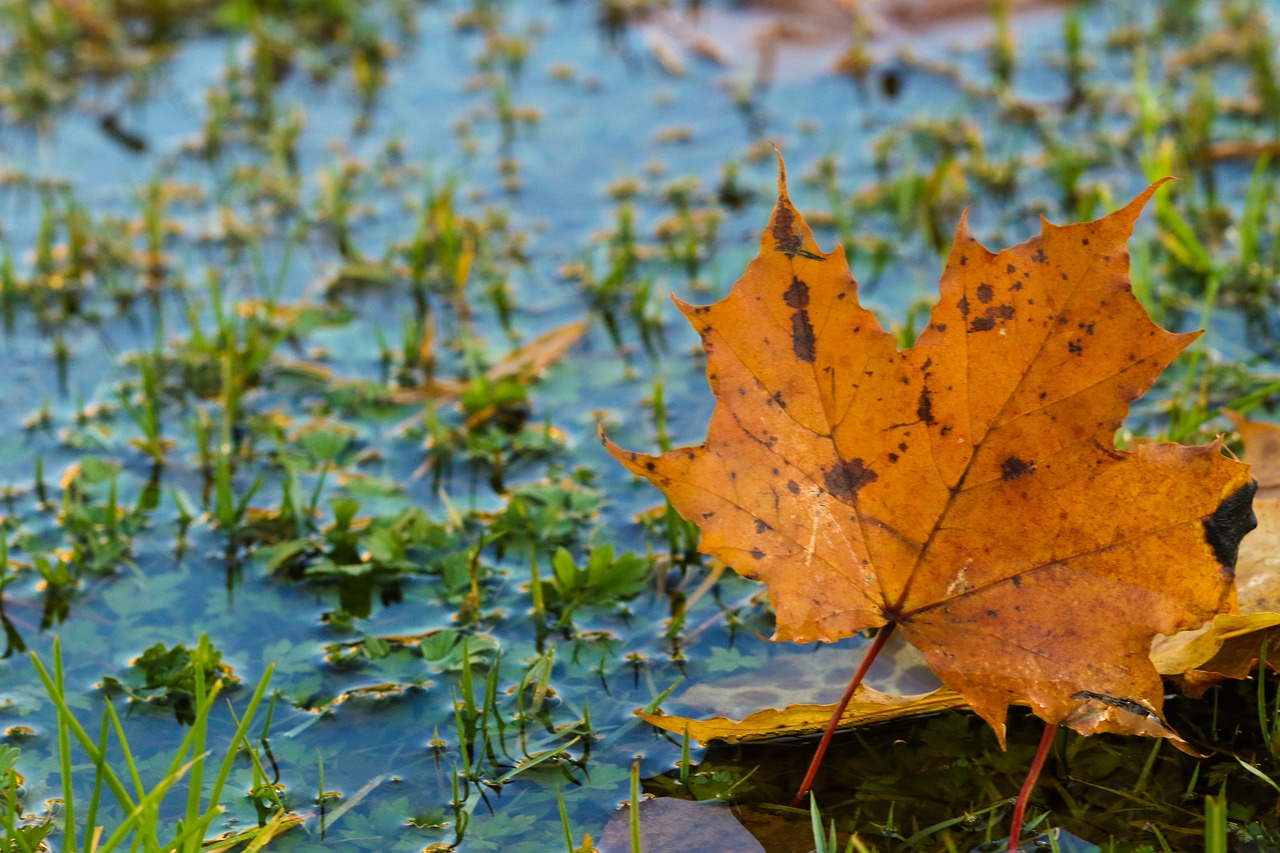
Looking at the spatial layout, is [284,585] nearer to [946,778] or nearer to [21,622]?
[21,622]

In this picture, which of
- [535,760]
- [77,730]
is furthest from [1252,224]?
[77,730]

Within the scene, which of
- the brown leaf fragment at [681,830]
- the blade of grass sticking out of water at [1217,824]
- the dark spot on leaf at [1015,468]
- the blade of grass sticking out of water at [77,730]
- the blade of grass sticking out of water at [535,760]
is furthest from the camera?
the blade of grass sticking out of water at [535,760]

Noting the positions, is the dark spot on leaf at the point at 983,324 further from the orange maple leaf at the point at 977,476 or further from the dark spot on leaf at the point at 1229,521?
the dark spot on leaf at the point at 1229,521

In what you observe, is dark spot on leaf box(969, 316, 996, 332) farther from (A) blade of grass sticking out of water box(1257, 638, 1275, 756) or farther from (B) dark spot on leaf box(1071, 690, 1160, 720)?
(A) blade of grass sticking out of water box(1257, 638, 1275, 756)

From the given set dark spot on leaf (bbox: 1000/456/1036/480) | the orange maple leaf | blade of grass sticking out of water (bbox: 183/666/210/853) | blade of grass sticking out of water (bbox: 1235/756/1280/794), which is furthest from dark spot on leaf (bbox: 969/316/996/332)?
blade of grass sticking out of water (bbox: 183/666/210/853)

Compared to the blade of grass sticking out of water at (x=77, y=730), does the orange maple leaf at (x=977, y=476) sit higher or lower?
higher

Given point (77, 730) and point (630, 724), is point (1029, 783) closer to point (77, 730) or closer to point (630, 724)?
point (630, 724)

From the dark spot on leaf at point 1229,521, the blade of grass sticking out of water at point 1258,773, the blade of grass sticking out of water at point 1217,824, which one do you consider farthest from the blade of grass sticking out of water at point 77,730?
the blade of grass sticking out of water at point 1258,773

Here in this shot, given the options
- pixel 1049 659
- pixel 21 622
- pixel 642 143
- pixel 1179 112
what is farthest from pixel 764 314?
pixel 1179 112
